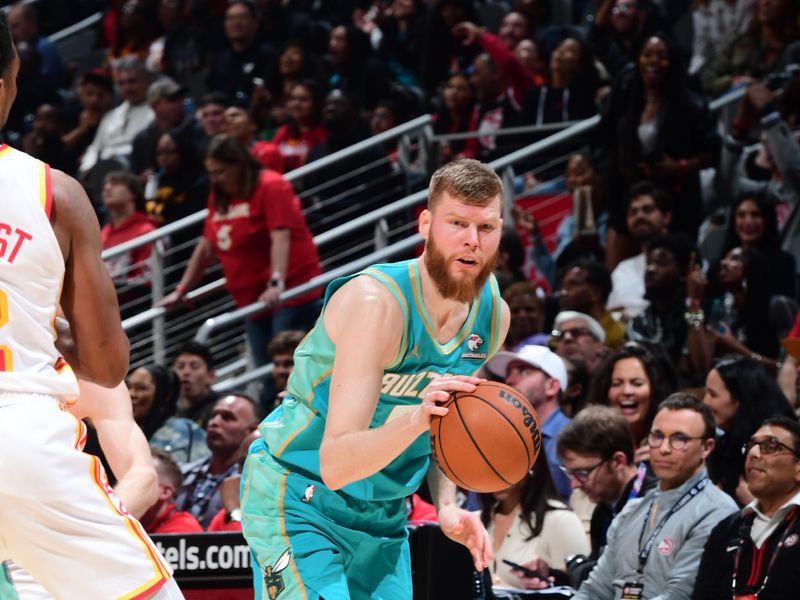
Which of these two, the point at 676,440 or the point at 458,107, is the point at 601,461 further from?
the point at 458,107

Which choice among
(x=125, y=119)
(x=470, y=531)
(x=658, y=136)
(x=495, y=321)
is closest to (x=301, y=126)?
(x=125, y=119)

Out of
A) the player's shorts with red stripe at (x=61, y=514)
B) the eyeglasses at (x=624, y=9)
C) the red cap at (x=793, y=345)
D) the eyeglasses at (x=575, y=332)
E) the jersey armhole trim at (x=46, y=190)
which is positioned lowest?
the eyeglasses at (x=575, y=332)

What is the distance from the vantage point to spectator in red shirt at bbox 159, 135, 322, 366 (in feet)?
30.9

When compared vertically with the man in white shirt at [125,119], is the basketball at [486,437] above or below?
above

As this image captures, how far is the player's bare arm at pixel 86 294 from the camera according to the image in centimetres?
329

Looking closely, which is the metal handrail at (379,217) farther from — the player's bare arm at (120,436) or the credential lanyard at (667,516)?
the player's bare arm at (120,436)

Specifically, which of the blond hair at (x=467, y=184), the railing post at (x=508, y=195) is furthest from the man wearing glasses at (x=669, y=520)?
the railing post at (x=508, y=195)

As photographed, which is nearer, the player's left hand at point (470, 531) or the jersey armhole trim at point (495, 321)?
the player's left hand at point (470, 531)

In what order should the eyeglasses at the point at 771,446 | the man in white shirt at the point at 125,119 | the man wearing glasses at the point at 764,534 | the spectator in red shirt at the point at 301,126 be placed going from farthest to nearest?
the man in white shirt at the point at 125,119
the spectator in red shirt at the point at 301,126
the eyeglasses at the point at 771,446
the man wearing glasses at the point at 764,534

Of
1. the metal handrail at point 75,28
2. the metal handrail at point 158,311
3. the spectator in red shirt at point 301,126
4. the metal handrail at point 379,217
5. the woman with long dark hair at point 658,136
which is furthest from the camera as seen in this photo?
the metal handrail at point 75,28

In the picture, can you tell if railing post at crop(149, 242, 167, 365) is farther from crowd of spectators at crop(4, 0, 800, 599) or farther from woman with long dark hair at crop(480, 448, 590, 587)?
woman with long dark hair at crop(480, 448, 590, 587)

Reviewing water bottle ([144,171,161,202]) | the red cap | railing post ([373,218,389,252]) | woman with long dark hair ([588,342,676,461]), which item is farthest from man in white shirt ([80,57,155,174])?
the red cap

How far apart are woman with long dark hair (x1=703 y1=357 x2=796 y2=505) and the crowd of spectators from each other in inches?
0.4

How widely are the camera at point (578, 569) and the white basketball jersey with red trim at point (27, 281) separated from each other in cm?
342
